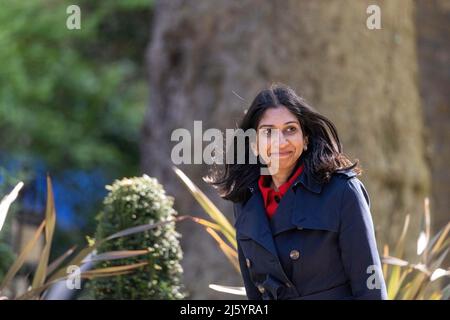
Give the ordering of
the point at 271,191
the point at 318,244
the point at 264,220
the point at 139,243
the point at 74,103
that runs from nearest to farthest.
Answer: the point at 318,244
the point at 264,220
the point at 271,191
the point at 139,243
the point at 74,103

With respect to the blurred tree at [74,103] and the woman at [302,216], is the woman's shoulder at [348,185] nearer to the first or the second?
the woman at [302,216]

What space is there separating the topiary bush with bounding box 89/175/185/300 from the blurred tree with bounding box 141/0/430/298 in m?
2.76

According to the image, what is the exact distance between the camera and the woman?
134 inches

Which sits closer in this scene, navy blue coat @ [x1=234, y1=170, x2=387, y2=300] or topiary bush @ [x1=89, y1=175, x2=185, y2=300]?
navy blue coat @ [x1=234, y1=170, x2=387, y2=300]

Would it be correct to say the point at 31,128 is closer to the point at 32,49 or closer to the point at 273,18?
the point at 32,49

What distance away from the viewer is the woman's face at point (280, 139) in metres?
3.53

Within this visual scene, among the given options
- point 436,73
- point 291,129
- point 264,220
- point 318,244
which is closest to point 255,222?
point 264,220

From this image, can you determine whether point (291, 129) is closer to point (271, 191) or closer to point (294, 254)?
point (271, 191)

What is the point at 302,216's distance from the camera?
346 centimetres

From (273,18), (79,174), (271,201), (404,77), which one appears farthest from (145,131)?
(79,174)

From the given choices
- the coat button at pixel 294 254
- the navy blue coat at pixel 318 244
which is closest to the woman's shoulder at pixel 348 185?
the navy blue coat at pixel 318 244

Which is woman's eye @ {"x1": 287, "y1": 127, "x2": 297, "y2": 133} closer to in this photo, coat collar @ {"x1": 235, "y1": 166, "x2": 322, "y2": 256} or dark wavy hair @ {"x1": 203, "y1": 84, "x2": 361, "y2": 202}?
dark wavy hair @ {"x1": 203, "y1": 84, "x2": 361, "y2": 202}

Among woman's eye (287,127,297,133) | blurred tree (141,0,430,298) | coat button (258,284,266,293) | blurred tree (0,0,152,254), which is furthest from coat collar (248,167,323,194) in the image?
blurred tree (0,0,152,254)

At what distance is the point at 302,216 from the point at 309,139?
1.14 ft
